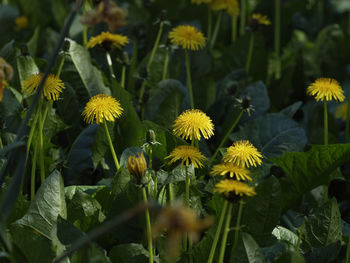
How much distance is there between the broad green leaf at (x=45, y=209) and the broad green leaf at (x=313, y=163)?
0.72 metres

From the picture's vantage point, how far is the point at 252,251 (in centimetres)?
127

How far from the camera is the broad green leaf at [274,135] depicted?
200 cm

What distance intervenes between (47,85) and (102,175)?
538mm

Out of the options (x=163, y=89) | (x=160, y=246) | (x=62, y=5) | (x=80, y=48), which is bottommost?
(x=160, y=246)

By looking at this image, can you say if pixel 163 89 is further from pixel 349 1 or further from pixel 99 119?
pixel 349 1

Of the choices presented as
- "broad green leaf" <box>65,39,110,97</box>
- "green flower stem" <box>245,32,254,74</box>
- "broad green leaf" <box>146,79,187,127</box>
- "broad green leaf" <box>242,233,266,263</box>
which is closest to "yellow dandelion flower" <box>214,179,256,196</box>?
"broad green leaf" <box>242,233,266,263</box>

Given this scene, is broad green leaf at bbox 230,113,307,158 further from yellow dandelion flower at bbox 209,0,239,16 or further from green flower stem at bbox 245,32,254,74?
yellow dandelion flower at bbox 209,0,239,16

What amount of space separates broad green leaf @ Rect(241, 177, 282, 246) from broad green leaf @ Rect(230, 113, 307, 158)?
56 cm

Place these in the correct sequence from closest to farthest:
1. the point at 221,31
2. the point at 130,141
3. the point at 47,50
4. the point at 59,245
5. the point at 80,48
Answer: the point at 59,245
the point at 130,141
the point at 80,48
the point at 47,50
the point at 221,31

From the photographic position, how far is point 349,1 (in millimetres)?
3473

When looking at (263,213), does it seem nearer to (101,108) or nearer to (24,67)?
(101,108)

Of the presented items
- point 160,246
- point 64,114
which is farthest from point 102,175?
point 160,246

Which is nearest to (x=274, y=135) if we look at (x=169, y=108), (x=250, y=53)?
(x=169, y=108)

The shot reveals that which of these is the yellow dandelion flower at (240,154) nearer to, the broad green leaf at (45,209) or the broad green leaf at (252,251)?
the broad green leaf at (252,251)
